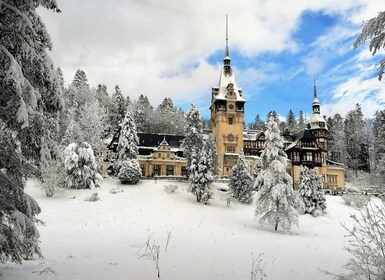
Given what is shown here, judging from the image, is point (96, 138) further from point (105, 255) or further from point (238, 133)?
point (105, 255)

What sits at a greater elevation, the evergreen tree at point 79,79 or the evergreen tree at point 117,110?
the evergreen tree at point 79,79

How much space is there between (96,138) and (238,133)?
86.6 feet

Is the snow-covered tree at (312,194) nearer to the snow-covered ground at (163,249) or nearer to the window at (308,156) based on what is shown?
the snow-covered ground at (163,249)

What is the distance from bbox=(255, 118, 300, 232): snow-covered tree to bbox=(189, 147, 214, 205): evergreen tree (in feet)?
31.2

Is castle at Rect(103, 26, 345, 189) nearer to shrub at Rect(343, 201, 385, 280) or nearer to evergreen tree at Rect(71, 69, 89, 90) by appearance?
evergreen tree at Rect(71, 69, 89, 90)

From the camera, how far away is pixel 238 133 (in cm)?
6506

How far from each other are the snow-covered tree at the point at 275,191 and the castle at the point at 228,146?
27877 millimetres

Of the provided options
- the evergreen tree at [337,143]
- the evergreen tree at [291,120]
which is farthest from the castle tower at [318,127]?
the evergreen tree at [291,120]

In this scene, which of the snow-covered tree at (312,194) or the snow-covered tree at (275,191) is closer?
the snow-covered tree at (275,191)

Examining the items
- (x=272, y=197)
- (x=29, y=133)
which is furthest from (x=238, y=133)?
(x=29, y=133)

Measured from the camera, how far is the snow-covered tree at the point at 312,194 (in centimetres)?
4172

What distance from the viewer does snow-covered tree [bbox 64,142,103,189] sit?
42875 mm

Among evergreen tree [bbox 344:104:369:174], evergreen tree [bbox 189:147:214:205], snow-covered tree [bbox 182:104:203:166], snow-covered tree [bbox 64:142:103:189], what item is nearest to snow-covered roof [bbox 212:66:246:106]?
snow-covered tree [bbox 182:104:203:166]

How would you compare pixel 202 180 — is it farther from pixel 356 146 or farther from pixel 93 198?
pixel 356 146
